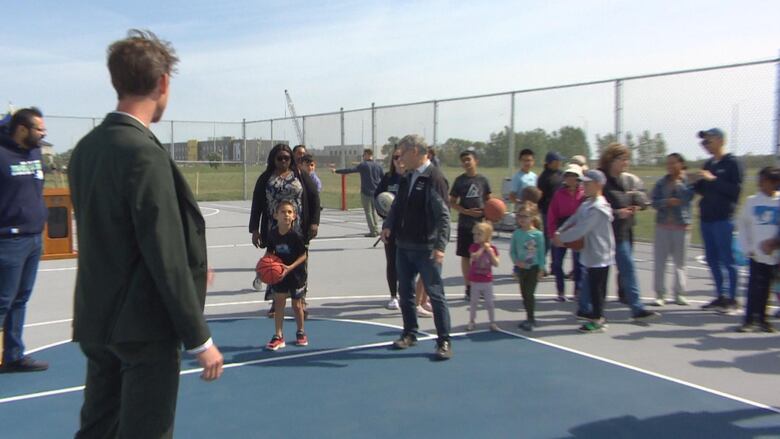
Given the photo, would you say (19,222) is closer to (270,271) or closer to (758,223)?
(270,271)

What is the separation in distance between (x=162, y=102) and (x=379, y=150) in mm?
18490

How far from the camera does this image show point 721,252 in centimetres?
757

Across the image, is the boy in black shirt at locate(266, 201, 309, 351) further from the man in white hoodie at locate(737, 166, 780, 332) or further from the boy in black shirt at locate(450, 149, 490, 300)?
the man in white hoodie at locate(737, 166, 780, 332)

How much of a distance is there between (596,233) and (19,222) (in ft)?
17.9

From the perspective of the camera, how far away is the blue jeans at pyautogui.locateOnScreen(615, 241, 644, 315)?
23.2ft

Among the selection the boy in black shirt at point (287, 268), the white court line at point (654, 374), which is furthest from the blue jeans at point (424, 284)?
the white court line at point (654, 374)

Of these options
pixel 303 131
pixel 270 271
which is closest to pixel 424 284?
pixel 270 271

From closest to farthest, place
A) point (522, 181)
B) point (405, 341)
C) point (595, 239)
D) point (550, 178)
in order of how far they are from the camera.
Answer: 1. point (405, 341)
2. point (595, 239)
3. point (550, 178)
4. point (522, 181)

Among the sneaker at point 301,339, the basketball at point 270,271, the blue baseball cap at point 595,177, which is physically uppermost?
the blue baseball cap at point 595,177

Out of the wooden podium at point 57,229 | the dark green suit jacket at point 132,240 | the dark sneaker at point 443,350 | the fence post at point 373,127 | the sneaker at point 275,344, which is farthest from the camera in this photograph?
A: the fence post at point 373,127

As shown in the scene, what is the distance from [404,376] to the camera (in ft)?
17.4

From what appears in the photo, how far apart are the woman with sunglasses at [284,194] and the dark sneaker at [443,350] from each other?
1815mm

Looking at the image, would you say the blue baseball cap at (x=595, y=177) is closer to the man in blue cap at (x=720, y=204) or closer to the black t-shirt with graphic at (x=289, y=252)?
the man in blue cap at (x=720, y=204)

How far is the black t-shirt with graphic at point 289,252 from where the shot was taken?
20.1 feet
